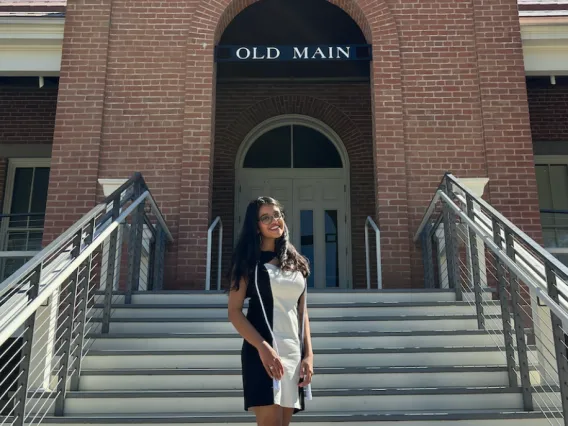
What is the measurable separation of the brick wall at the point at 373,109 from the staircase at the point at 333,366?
1650mm

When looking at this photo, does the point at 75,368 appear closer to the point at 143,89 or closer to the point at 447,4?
the point at 143,89

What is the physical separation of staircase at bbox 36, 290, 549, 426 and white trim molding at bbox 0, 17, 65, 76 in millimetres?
4194

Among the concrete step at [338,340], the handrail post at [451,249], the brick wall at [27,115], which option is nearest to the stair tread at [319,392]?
the concrete step at [338,340]

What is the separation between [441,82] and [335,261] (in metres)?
3.63

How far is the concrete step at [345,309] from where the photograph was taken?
18.5 ft

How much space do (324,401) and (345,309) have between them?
55.4 inches

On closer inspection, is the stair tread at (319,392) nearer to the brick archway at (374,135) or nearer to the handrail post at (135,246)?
the handrail post at (135,246)

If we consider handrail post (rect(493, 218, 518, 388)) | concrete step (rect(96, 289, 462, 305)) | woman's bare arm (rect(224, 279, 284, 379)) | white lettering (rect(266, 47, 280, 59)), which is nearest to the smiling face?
woman's bare arm (rect(224, 279, 284, 379))

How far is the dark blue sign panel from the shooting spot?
26.1ft

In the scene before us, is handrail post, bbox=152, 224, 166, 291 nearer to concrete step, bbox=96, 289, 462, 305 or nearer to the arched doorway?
concrete step, bbox=96, 289, 462, 305

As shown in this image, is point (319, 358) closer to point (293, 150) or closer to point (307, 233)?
point (307, 233)

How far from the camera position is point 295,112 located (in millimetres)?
10898

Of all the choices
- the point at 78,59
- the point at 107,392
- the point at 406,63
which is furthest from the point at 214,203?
the point at 107,392

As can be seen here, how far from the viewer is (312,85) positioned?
1090cm
